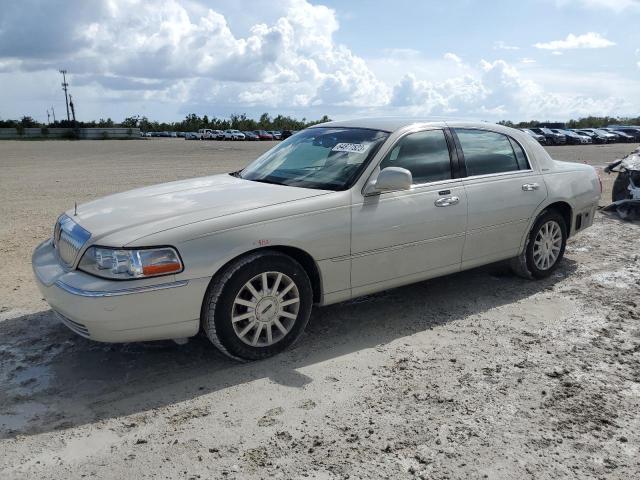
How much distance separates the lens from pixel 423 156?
475 cm

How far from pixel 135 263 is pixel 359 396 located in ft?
5.14

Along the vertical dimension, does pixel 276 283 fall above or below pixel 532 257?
above

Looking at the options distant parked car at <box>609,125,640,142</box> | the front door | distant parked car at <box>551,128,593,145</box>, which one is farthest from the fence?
the front door

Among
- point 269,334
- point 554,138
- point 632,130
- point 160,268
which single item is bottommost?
point 554,138

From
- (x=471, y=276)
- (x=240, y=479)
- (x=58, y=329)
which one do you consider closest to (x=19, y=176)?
(x=58, y=329)

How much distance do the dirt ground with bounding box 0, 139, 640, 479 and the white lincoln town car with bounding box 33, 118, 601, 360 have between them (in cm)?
37

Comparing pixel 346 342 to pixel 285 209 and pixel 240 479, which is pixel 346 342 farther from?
pixel 240 479

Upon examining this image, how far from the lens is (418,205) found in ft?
14.8

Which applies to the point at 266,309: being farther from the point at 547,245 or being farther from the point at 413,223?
the point at 547,245

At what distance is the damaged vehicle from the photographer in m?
9.09

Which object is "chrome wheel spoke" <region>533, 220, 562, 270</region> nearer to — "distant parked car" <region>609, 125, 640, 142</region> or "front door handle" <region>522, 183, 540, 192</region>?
"front door handle" <region>522, 183, 540, 192</region>

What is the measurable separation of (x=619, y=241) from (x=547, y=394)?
4.82m

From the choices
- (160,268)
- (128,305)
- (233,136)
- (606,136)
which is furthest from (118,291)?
(233,136)

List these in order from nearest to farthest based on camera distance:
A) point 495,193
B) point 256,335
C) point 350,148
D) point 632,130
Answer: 1. point 256,335
2. point 350,148
3. point 495,193
4. point 632,130
